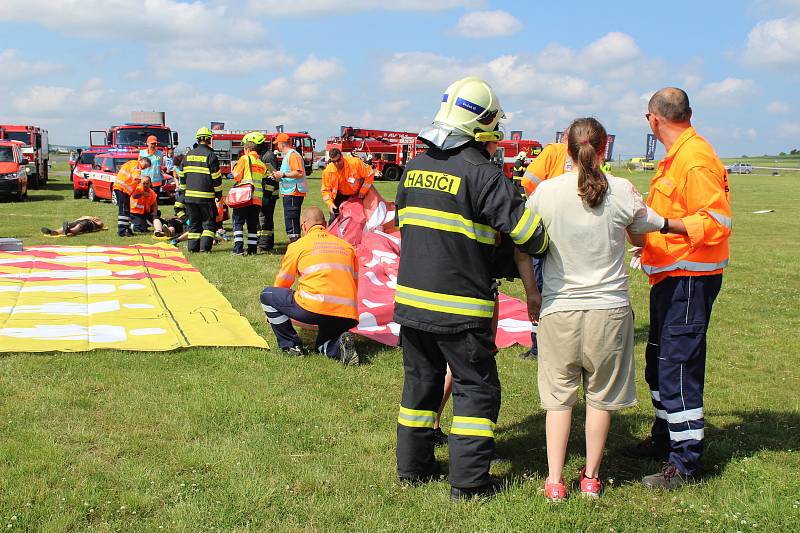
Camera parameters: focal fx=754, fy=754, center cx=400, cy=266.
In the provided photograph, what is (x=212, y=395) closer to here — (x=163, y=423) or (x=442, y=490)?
(x=163, y=423)

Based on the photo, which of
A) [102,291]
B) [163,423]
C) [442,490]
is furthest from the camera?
[102,291]

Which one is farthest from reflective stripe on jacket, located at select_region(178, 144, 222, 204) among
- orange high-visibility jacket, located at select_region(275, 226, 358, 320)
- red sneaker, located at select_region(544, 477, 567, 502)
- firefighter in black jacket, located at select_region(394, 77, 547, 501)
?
red sneaker, located at select_region(544, 477, 567, 502)

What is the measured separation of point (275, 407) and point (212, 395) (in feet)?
1.67

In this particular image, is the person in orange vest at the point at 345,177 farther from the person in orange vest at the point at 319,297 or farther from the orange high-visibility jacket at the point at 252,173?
the person in orange vest at the point at 319,297

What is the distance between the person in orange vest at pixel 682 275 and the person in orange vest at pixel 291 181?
910cm

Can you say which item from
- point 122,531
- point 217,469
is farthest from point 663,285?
point 122,531

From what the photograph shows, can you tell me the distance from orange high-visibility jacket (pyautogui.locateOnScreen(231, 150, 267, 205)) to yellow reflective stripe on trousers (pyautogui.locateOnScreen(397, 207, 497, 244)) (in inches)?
343

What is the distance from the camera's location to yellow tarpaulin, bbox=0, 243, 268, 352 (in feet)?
22.2

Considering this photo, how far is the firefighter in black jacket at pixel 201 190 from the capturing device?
40.4 feet

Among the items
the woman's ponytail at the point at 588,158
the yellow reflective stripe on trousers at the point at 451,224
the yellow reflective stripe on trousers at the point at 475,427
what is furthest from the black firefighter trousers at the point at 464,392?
the woman's ponytail at the point at 588,158

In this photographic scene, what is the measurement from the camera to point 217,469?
13.8ft

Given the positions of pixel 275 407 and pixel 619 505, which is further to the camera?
pixel 275 407

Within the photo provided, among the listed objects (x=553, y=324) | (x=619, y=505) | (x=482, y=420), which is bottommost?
(x=619, y=505)

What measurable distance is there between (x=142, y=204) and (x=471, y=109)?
1324 cm
